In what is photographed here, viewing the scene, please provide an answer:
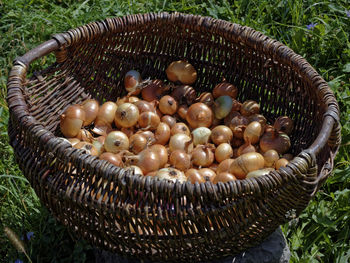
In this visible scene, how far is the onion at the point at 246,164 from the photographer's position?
1.95 m

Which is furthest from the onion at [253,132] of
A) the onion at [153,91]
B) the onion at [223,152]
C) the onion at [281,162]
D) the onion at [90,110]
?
the onion at [90,110]

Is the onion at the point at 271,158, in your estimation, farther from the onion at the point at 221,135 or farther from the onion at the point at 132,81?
the onion at the point at 132,81

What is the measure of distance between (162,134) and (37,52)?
709 mm

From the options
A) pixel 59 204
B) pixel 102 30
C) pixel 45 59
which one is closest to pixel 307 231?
pixel 59 204

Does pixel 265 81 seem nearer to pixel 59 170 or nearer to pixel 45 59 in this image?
pixel 59 170

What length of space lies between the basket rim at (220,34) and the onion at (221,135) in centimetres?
43

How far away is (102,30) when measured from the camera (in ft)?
7.28

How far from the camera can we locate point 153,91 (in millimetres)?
2480

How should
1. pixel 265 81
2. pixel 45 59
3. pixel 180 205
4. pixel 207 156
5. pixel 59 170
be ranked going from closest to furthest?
pixel 180 205
pixel 59 170
pixel 207 156
pixel 265 81
pixel 45 59

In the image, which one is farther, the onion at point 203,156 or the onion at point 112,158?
the onion at point 203,156

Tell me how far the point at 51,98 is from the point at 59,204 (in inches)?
28.3

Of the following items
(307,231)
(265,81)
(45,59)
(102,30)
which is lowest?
(307,231)

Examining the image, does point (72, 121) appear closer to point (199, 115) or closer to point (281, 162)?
point (199, 115)

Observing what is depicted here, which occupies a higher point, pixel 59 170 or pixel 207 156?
pixel 59 170
